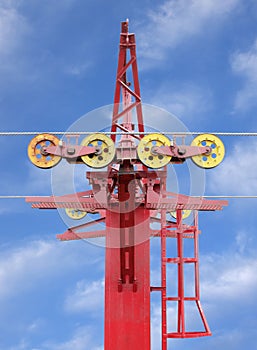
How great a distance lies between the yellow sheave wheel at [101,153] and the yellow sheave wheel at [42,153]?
642 millimetres

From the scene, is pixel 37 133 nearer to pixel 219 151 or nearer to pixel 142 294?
pixel 219 151

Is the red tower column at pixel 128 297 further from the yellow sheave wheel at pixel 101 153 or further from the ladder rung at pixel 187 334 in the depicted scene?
the yellow sheave wheel at pixel 101 153

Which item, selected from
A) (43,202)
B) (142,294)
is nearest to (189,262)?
(142,294)

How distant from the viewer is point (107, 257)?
14938 mm

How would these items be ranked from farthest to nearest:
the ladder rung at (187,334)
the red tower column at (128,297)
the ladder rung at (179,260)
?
the ladder rung at (179,260)
the ladder rung at (187,334)
the red tower column at (128,297)

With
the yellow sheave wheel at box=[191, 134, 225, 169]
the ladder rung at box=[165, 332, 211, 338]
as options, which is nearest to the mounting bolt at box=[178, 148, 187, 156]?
the yellow sheave wheel at box=[191, 134, 225, 169]

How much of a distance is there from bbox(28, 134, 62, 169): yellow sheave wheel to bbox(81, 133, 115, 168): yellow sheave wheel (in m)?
0.64

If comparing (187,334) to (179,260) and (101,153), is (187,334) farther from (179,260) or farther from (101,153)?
(101,153)

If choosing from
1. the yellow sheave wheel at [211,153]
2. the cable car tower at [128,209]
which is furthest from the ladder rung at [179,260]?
the yellow sheave wheel at [211,153]

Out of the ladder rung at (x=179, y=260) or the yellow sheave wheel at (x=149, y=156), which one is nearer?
the yellow sheave wheel at (x=149, y=156)

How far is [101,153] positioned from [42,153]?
1.22 m

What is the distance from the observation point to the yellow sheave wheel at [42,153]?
11.9 meters

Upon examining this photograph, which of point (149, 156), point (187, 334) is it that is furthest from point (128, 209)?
point (187, 334)

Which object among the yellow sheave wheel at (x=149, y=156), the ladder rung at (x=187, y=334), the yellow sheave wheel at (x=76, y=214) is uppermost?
the yellow sheave wheel at (x=76, y=214)
